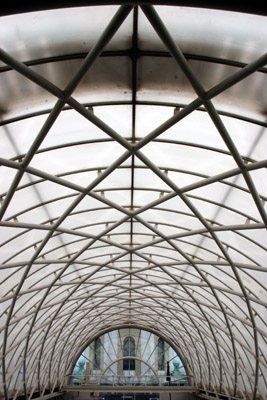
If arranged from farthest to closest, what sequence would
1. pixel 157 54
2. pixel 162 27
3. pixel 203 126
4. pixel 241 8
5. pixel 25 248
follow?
pixel 25 248 < pixel 203 126 < pixel 157 54 < pixel 162 27 < pixel 241 8

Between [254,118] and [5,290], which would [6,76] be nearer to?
[254,118]

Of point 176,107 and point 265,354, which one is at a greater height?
point 176,107

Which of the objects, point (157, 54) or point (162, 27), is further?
point (157, 54)

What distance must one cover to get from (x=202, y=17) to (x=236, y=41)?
5.01 ft

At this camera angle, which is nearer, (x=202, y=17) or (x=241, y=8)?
(x=241, y=8)

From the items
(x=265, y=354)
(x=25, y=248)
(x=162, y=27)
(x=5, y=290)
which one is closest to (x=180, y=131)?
(x=162, y=27)

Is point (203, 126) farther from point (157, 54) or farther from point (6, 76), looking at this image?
point (6, 76)

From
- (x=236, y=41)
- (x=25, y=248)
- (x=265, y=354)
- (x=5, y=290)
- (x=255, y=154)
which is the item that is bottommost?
(x=265, y=354)

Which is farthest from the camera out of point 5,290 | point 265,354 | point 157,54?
point 265,354

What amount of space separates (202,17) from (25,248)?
68.0 feet

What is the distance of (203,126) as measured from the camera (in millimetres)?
16938

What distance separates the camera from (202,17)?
39.3 ft

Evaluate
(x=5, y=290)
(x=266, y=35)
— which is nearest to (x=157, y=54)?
(x=266, y=35)

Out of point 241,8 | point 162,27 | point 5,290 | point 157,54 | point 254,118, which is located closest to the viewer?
point 241,8
